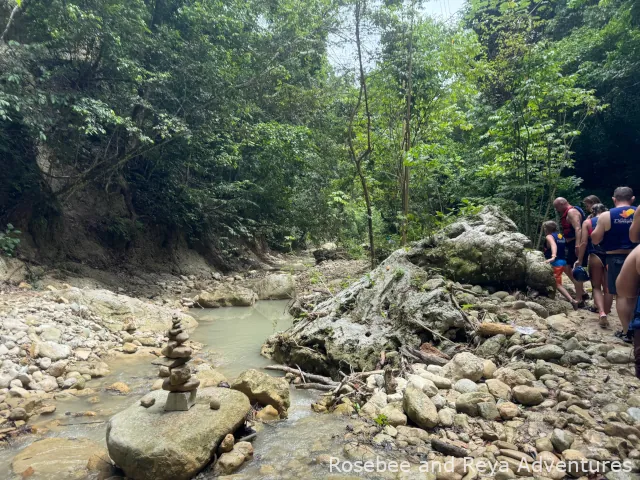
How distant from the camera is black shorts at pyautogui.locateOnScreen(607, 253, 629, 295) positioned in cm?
450

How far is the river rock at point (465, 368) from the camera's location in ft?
13.8

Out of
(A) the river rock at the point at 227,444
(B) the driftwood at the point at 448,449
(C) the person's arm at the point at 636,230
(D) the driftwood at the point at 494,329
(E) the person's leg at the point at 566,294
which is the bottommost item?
(A) the river rock at the point at 227,444

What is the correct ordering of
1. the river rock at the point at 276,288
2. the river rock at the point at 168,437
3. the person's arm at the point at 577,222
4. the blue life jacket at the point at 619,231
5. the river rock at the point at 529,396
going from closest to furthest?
1. the river rock at the point at 168,437
2. the river rock at the point at 529,396
3. the blue life jacket at the point at 619,231
4. the person's arm at the point at 577,222
5. the river rock at the point at 276,288

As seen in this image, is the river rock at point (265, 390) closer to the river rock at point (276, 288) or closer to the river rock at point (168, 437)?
the river rock at point (168, 437)

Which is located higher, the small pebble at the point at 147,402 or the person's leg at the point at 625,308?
the person's leg at the point at 625,308

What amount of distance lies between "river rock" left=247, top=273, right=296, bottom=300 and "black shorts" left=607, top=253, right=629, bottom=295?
818 centimetres

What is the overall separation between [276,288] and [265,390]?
7.61 m

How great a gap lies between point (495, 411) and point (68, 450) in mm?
3834

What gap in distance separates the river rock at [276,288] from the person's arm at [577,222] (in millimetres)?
7514

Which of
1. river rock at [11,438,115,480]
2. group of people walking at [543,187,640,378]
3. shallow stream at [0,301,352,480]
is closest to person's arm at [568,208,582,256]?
group of people walking at [543,187,640,378]

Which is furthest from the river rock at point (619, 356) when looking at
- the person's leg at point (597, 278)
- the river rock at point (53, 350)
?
the river rock at point (53, 350)

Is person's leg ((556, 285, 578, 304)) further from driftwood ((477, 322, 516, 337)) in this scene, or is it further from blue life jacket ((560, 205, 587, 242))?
driftwood ((477, 322, 516, 337))

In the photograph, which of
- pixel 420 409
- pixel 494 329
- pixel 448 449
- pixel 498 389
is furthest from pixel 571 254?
pixel 448 449

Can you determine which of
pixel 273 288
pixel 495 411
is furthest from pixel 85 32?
pixel 495 411
